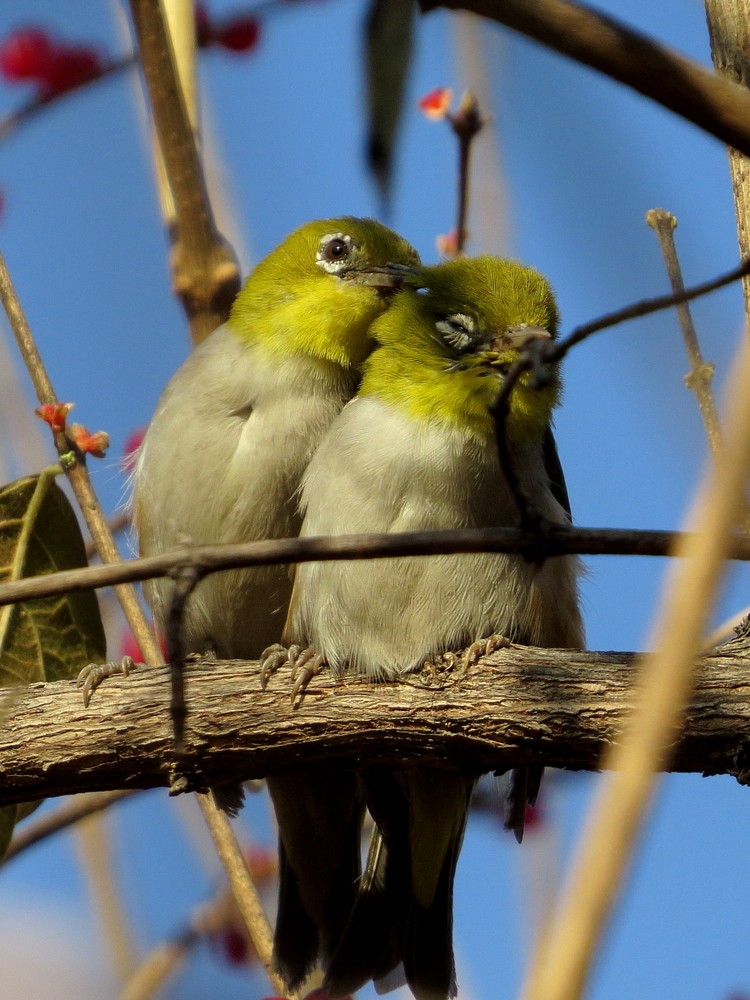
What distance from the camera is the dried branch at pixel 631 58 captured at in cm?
110

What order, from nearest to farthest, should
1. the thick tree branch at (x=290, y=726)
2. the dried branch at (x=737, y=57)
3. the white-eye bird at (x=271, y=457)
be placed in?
the thick tree branch at (x=290, y=726), the dried branch at (x=737, y=57), the white-eye bird at (x=271, y=457)

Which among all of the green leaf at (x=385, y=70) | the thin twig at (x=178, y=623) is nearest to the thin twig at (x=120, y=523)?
the thin twig at (x=178, y=623)

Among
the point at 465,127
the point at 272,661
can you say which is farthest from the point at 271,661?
the point at 465,127

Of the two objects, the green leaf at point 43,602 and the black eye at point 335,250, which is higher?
the black eye at point 335,250

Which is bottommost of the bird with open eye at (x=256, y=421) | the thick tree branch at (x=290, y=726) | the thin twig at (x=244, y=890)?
the thin twig at (x=244, y=890)

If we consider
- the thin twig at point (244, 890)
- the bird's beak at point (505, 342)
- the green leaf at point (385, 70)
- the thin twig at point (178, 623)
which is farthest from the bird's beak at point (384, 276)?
the green leaf at point (385, 70)

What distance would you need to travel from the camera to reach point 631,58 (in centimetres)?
114

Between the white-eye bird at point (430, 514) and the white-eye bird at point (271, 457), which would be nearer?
the white-eye bird at point (430, 514)

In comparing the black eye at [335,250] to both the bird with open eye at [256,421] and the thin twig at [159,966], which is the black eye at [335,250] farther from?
the thin twig at [159,966]

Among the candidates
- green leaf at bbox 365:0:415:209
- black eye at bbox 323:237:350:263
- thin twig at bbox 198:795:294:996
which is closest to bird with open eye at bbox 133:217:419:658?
black eye at bbox 323:237:350:263

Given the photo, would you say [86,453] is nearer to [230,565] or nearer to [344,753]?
[344,753]

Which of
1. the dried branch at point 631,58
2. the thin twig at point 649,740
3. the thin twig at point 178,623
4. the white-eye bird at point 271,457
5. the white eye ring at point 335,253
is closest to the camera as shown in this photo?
the thin twig at point 649,740

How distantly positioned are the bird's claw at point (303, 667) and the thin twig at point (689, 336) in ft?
4.39

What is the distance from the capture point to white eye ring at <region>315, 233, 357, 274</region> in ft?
14.3
